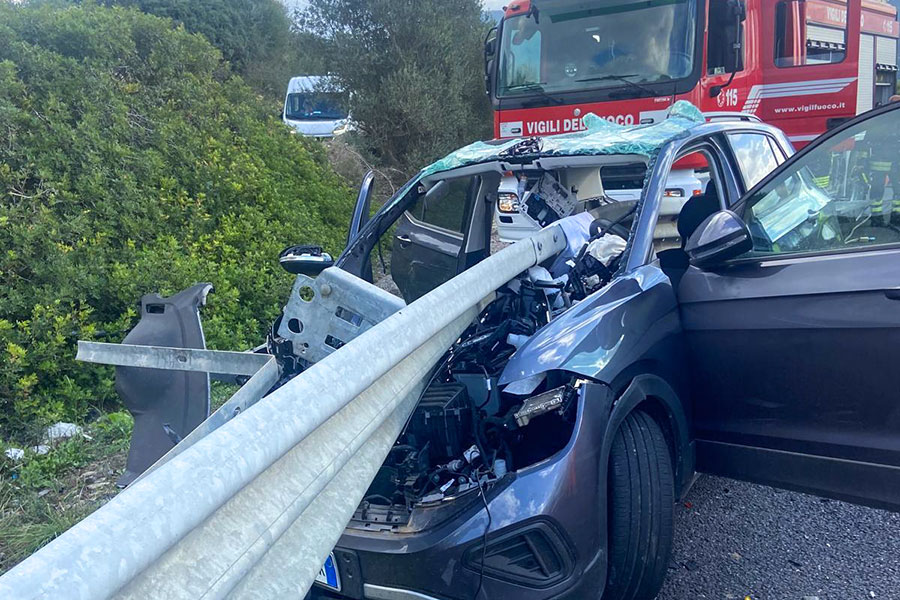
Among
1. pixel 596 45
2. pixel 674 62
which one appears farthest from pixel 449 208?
pixel 596 45

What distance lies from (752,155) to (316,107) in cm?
1184

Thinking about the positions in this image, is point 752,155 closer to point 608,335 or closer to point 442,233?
point 442,233

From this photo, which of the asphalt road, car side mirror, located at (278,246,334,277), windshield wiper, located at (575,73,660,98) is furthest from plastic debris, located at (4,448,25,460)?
windshield wiper, located at (575,73,660,98)

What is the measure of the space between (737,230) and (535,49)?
5356mm

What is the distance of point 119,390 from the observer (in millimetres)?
3264

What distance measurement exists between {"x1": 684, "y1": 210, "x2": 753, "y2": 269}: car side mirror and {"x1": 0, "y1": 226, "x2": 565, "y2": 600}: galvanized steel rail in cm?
114

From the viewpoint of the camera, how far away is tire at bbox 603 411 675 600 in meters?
2.34

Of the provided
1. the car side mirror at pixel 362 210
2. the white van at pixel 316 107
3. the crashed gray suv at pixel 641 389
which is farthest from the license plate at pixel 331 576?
the white van at pixel 316 107

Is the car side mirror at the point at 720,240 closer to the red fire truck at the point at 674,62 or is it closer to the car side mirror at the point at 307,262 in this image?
the car side mirror at the point at 307,262

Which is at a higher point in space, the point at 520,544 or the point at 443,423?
the point at 443,423

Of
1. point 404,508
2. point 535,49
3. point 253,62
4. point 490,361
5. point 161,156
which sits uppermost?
point 253,62

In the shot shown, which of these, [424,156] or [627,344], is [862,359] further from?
[424,156]

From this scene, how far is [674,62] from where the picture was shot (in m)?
6.66

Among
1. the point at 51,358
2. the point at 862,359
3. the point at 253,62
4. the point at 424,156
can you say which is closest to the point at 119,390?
the point at 51,358
